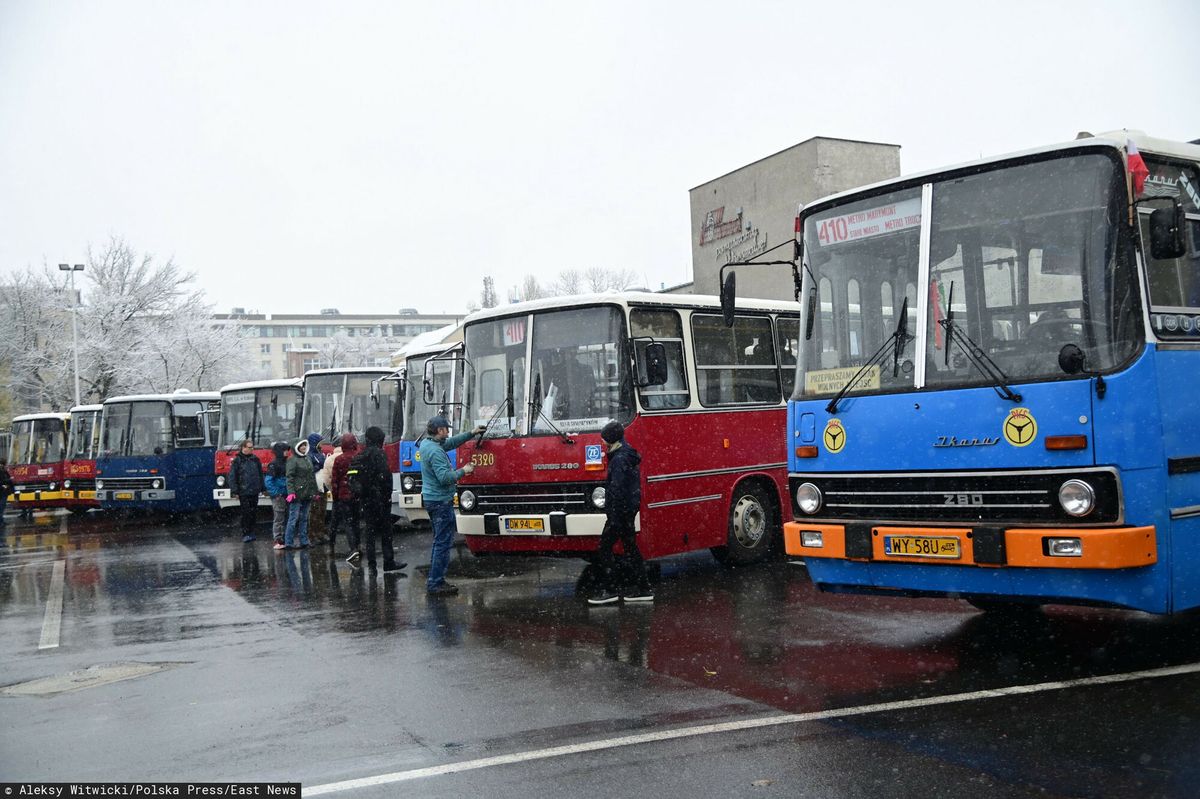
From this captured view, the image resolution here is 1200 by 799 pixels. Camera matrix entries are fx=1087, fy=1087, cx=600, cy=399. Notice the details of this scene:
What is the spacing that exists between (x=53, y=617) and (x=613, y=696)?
7.63 m

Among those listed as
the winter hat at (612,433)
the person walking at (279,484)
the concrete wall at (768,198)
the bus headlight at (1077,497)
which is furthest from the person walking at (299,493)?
the concrete wall at (768,198)

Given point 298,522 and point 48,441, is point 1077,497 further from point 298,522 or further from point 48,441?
point 48,441

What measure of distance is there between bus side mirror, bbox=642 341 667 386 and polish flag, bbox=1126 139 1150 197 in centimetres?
523

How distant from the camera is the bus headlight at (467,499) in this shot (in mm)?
11945

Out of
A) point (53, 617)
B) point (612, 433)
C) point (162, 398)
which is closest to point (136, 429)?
point (162, 398)

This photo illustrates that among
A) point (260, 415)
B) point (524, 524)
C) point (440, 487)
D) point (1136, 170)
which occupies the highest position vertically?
point (1136, 170)

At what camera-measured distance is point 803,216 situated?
27.6 feet

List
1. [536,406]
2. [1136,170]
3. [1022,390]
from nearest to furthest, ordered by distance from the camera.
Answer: [1136,170] < [1022,390] < [536,406]

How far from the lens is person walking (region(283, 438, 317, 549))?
17.6 metres

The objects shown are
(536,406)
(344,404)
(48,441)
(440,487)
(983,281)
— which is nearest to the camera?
(983,281)

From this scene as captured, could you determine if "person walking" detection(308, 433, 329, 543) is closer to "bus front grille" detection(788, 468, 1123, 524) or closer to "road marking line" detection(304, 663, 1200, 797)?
"bus front grille" detection(788, 468, 1123, 524)

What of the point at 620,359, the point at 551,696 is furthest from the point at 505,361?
the point at 551,696

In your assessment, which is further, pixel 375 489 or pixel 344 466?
pixel 344 466

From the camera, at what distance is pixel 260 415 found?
79.6 feet
